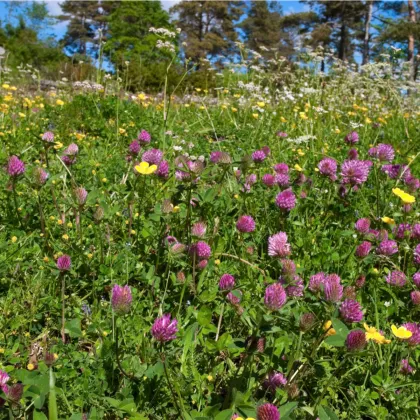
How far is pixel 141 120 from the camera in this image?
4.35 m

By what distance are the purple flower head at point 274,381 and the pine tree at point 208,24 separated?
3773cm

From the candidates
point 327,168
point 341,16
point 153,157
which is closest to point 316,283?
point 153,157

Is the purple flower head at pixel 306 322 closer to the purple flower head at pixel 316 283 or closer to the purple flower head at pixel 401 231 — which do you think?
the purple flower head at pixel 316 283

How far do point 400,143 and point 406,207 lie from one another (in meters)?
2.53

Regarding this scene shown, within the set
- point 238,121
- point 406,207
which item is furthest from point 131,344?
point 238,121

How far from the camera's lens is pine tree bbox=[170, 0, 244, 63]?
3838 cm

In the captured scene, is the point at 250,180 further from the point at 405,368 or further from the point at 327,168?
the point at 405,368

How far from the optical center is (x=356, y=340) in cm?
117

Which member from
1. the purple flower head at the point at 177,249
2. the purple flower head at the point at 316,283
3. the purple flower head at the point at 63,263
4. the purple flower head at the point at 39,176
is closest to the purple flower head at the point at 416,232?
the purple flower head at the point at 316,283

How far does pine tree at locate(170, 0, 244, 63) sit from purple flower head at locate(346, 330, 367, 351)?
37848 millimetres

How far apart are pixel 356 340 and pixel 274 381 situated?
287mm

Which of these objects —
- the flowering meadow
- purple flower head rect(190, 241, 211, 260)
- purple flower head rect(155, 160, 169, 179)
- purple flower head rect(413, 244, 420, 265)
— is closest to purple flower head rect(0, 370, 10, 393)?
the flowering meadow

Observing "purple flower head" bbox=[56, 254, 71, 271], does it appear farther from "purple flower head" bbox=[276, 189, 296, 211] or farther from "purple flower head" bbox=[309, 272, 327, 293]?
"purple flower head" bbox=[276, 189, 296, 211]

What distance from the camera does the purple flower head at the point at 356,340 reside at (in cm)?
117
